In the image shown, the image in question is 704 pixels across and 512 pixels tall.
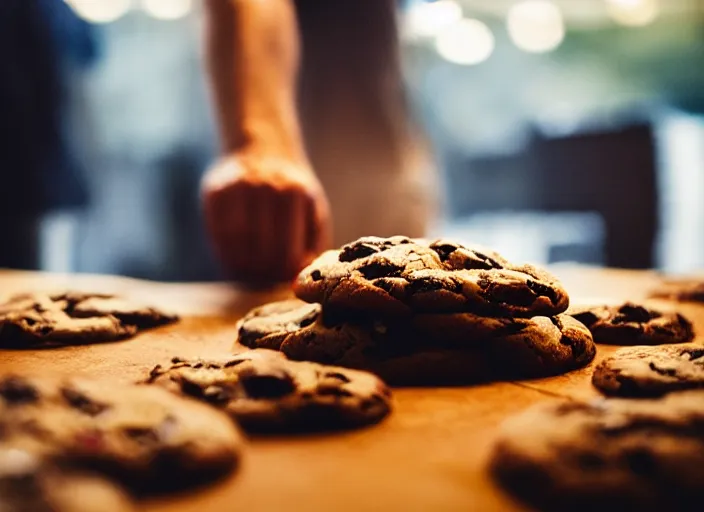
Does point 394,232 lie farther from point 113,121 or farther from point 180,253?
point 113,121

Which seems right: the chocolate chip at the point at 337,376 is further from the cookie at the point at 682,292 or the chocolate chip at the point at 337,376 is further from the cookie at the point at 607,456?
the cookie at the point at 682,292

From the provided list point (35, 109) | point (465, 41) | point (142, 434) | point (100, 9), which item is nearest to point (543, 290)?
point (142, 434)

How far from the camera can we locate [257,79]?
2545 millimetres

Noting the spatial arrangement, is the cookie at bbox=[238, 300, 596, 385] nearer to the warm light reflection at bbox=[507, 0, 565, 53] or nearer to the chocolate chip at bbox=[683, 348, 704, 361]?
the chocolate chip at bbox=[683, 348, 704, 361]

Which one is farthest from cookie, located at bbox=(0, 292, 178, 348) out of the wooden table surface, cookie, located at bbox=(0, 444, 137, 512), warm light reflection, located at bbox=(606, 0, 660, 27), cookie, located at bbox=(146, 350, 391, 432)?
warm light reflection, located at bbox=(606, 0, 660, 27)

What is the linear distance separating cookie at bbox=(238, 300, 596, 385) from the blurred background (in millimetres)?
3523

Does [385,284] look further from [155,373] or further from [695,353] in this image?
[695,353]

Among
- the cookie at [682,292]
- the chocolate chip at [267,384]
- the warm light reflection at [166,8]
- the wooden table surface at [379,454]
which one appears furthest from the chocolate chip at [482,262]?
the warm light reflection at [166,8]

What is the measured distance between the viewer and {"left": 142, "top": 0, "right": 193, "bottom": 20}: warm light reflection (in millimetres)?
6438

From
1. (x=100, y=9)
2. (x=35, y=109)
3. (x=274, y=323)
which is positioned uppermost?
(x=100, y=9)

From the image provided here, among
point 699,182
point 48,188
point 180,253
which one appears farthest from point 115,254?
point 699,182

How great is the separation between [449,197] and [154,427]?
10090 millimetres

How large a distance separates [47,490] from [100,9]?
646cm

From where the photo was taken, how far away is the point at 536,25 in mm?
8500
